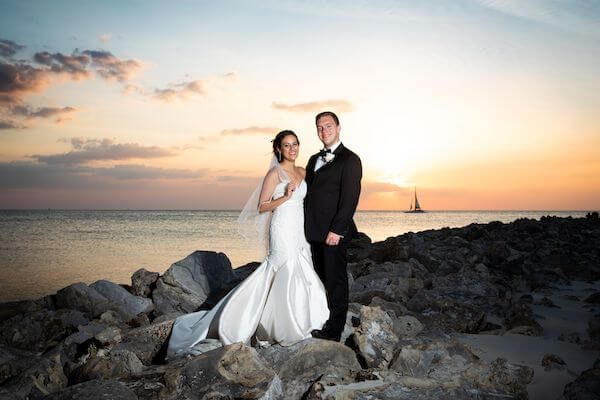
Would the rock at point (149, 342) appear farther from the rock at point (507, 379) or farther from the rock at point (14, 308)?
the rock at point (14, 308)

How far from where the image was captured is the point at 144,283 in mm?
8578

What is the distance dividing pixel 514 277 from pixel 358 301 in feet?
15.5

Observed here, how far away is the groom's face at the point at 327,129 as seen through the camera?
5113mm

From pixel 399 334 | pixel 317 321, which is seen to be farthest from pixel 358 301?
pixel 317 321

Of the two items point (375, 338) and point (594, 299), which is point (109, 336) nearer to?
point (375, 338)

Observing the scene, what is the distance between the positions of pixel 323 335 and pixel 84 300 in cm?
507

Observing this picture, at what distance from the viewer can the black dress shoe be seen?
5.17 metres

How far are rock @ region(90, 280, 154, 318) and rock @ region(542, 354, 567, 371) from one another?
5974mm

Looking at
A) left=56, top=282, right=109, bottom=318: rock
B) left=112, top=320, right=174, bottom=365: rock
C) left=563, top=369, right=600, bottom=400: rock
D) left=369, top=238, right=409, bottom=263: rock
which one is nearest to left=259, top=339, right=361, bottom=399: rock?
left=112, top=320, right=174, bottom=365: rock

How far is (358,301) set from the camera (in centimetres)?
725

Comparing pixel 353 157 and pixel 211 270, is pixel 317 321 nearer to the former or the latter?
pixel 353 157

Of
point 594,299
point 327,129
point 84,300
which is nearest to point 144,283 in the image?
point 84,300

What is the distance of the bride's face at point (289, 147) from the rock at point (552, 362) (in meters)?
3.39

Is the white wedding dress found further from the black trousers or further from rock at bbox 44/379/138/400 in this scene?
rock at bbox 44/379/138/400
